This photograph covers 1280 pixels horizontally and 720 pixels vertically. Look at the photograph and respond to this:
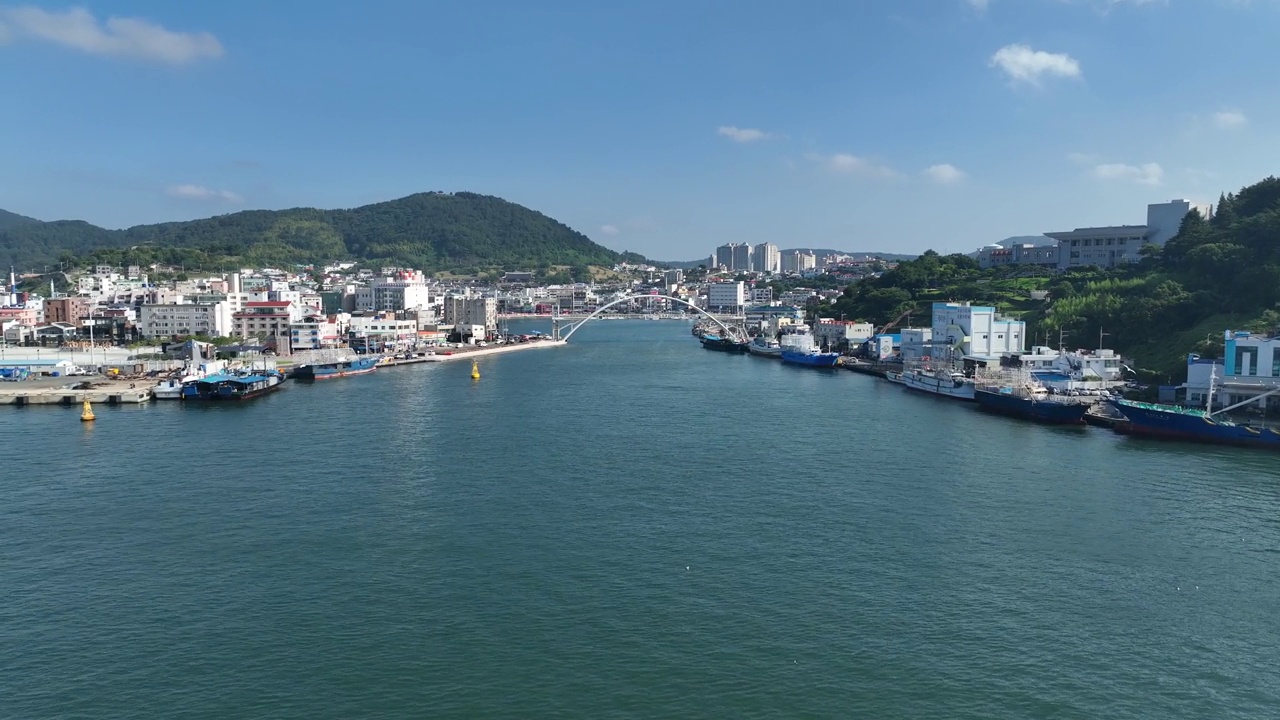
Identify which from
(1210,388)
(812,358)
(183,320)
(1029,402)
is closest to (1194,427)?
(1210,388)

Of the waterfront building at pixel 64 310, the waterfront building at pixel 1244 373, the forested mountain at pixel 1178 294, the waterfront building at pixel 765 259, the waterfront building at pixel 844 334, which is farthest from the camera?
the waterfront building at pixel 765 259

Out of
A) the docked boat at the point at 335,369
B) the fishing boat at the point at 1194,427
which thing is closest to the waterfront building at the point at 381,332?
the docked boat at the point at 335,369

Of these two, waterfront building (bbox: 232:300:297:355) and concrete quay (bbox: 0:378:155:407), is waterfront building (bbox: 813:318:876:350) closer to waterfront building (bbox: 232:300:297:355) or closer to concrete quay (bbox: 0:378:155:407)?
waterfront building (bbox: 232:300:297:355)

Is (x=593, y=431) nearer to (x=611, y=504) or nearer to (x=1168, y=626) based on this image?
(x=611, y=504)

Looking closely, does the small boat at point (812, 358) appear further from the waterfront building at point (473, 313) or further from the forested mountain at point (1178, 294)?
the waterfront building at point (473, 313)

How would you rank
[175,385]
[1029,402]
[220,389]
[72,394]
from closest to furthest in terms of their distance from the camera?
[1029,402] < [72,394] < [220,389] < [175,385]

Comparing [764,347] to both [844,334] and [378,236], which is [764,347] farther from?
[378,236]
